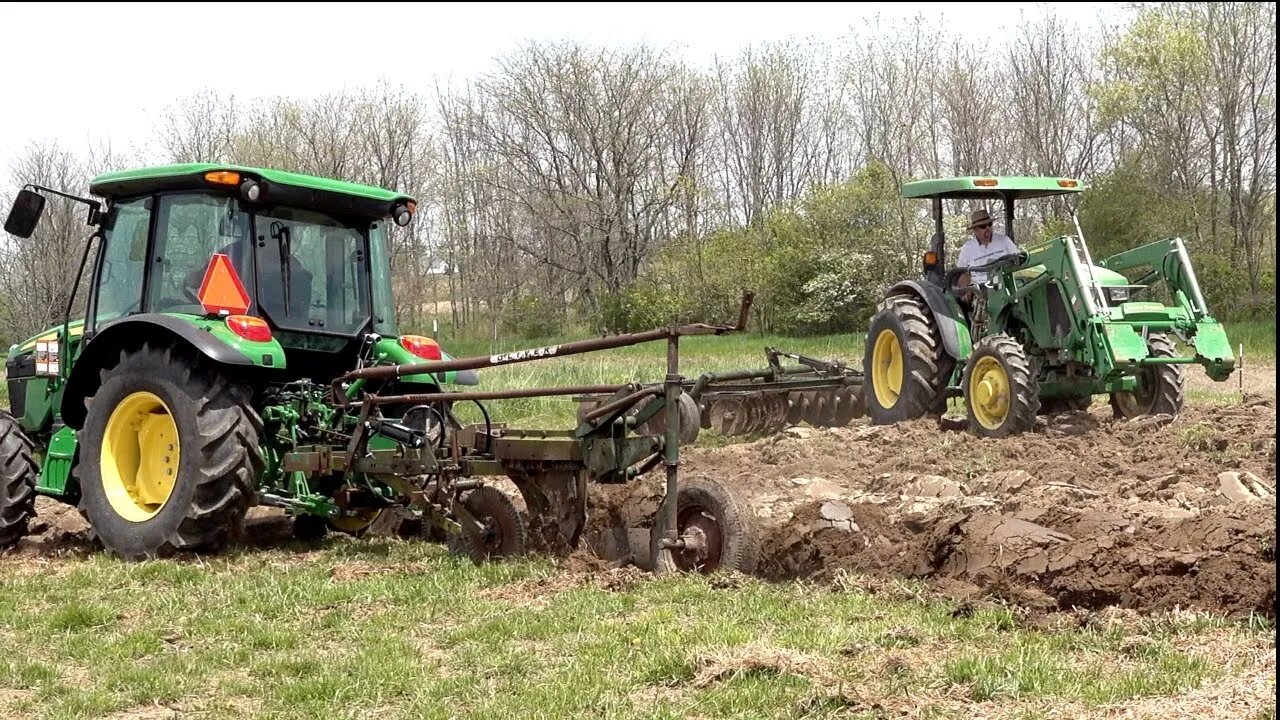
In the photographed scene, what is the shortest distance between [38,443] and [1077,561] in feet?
20.5

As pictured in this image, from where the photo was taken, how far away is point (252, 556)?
683 cm

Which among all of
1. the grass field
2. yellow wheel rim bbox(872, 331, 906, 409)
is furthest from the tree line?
yellow wheel rim bbox(872, 331, 906, 409)

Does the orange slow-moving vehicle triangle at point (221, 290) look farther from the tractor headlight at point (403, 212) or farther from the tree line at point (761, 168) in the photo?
the tree line at point (761, 168)

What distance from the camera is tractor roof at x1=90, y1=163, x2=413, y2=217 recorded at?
6.89 meters

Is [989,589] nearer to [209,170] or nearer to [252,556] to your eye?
[252,556]

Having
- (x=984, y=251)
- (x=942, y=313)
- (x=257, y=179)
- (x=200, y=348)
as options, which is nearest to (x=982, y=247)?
(x=984, y=251)

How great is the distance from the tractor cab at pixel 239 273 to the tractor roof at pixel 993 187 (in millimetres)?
5137

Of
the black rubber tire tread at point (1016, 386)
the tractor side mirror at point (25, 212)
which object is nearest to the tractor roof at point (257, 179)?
the tractor side mirror at point (25, 212)

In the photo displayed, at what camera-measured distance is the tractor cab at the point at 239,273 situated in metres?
6.81

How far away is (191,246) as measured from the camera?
7.02 meters

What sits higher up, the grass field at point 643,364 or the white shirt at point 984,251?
the white shirt at point 984,251

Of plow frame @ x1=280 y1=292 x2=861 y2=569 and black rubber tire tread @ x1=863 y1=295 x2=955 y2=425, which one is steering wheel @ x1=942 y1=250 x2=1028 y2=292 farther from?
plow frame @ x1=280 y1=292 x2=861 y2=569

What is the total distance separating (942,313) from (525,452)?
607 cm

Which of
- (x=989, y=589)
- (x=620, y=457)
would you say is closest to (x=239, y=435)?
(x=620, y=457)
